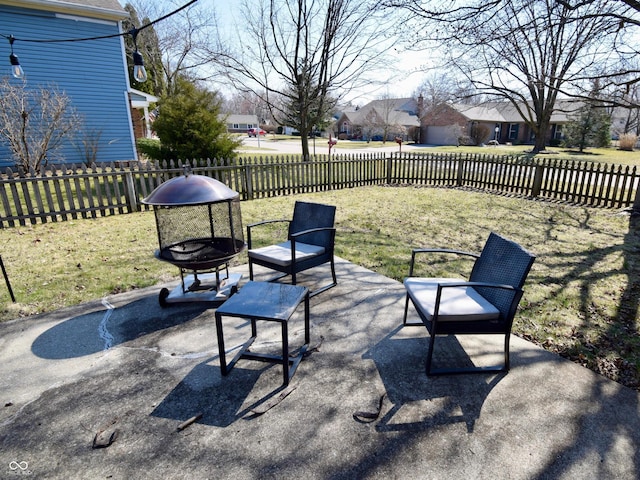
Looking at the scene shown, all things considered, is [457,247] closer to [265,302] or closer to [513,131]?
[265,302]

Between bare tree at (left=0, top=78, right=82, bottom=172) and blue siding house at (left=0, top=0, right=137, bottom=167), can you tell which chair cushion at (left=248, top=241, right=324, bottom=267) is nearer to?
bare tree at (left=0, top=78, right=82, bottom=172)

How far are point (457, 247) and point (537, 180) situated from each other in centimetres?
673

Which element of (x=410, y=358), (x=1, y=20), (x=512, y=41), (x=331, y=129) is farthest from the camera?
(x=331, y=129)

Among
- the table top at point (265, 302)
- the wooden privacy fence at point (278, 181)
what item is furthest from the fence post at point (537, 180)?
the table top at point (265, 302)

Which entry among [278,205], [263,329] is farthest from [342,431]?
[278,205]

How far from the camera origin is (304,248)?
4660 mm

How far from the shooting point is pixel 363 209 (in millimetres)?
9422

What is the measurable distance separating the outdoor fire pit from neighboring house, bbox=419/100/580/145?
139 feet

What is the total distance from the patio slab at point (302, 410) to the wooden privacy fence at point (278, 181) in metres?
5.32

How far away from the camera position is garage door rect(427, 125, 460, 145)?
43.3 m

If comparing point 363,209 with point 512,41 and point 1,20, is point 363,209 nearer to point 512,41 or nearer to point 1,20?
point 512,41

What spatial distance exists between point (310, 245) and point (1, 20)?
15845 millimetres

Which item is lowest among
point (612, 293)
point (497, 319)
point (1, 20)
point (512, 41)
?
point (612, 293)

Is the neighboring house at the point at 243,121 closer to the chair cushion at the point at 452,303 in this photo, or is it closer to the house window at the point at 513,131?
the house window at the point at 513,131
